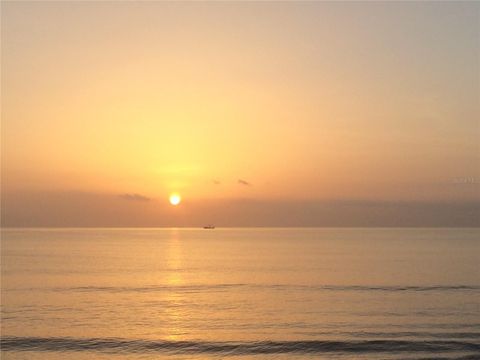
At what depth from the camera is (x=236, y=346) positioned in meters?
41.0

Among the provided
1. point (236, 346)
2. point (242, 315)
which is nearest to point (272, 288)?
point (242, 315)

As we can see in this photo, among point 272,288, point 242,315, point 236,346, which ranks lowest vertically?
point 236,346

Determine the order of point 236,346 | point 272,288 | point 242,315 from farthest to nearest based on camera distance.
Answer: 1. point 272,288
2. point 242,315
3. point 236,346

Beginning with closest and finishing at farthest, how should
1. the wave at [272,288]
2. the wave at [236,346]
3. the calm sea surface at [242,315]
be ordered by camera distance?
the wave at [236,346] < the calm sea surface at [242,315] < the wave at [272,288]

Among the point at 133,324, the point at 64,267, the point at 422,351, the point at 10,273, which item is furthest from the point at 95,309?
the point at 64,267

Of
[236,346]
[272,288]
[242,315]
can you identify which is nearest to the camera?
[236,346]

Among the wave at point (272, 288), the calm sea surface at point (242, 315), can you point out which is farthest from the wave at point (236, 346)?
the wave at point (272, 288)

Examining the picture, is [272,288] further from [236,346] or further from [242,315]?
[236,346]

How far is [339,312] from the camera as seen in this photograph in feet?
178

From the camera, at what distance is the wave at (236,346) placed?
130 feet

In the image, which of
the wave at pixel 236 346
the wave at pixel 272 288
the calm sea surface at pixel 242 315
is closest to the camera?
the wave at pixel 236 346

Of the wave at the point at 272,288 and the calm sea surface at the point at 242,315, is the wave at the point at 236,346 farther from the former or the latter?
the wave at the point at 272,288

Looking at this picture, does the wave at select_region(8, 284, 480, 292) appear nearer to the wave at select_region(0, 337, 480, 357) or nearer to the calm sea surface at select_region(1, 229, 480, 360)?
the calm sea surface at select_region(1, 229, 480, 360)

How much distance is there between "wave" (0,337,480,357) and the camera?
1558 inches
